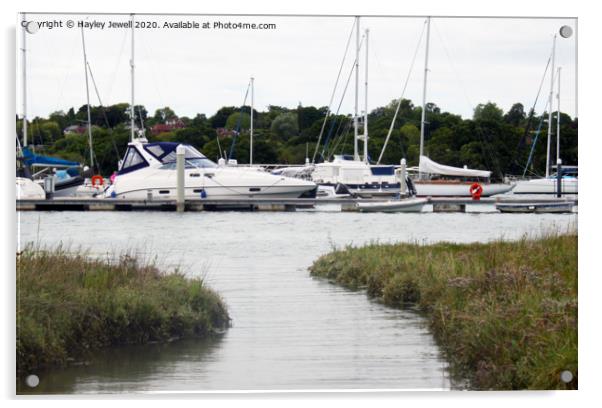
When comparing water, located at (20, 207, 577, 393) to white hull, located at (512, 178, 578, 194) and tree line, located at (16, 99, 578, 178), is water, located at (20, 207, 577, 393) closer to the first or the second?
white hull, located at (512, 178, 578, 194)

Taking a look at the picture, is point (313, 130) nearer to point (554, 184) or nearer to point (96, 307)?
point (554, 184)

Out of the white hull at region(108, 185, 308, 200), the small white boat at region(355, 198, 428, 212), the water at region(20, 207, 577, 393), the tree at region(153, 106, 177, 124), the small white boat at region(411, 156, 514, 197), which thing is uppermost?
the tree at region(153, 106, 177, 124)

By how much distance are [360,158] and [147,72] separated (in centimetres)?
1785

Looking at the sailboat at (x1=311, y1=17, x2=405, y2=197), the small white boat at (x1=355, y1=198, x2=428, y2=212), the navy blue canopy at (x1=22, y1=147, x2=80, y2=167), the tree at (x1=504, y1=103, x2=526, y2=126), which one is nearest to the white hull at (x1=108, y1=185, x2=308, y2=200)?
the sailboat at (x1=311, y1=17, x2=405, y2=197)

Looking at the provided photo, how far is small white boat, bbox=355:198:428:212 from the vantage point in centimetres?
3178

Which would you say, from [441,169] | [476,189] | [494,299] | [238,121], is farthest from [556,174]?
[476,189]

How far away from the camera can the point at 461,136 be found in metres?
12.4

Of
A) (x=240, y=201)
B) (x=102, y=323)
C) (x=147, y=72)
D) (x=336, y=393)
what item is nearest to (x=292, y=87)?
(x=147, y=72)

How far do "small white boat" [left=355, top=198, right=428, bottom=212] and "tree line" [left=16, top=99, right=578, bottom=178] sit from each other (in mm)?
17125

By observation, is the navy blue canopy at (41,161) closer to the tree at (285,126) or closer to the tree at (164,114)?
the tree at (164,114)

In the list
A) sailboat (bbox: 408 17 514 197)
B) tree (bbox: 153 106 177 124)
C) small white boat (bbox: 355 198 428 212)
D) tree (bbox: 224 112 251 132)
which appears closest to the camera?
sailboat (bbox: 408 17 514 197)

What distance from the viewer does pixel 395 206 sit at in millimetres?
32281

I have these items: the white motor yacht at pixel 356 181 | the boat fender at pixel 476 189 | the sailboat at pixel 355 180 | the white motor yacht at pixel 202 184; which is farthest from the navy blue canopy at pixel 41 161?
the white motor yacht at pixel 356 181

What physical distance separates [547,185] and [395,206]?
19581 mm
